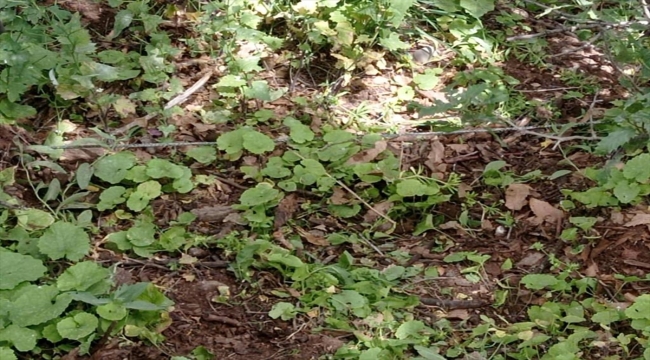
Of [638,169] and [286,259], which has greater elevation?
[638,169]

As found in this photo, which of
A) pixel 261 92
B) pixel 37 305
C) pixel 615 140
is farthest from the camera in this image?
pixel 261 92

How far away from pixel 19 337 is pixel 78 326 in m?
0.17

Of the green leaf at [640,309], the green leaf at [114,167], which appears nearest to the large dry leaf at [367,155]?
the green leaf at [114,167]

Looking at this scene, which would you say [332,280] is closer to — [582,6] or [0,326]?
[0,326]

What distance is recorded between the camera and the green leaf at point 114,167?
137 inches

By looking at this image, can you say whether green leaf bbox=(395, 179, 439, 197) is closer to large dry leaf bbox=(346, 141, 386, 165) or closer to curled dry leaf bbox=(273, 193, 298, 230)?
large dry leaf bbox=(346, 141, 386, 165)

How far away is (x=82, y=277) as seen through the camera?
281 cm

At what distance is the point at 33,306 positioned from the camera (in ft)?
8.77

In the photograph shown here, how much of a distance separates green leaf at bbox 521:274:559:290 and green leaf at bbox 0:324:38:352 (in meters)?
1.63

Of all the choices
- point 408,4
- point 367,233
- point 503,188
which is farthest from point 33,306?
point 408,4

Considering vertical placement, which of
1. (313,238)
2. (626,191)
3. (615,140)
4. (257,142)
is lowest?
(313,238)

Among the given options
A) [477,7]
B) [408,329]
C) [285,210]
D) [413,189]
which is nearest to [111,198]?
[285,210]

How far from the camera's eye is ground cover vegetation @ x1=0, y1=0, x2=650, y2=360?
283cm

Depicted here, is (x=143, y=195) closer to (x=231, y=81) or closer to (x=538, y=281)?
(x=231, y=81)
